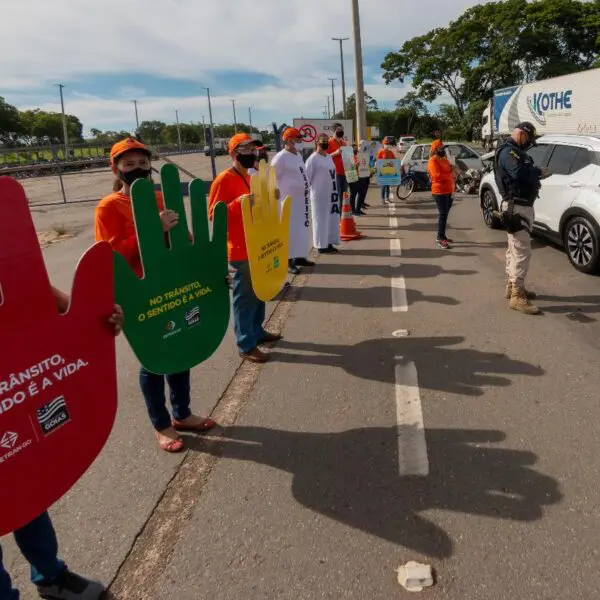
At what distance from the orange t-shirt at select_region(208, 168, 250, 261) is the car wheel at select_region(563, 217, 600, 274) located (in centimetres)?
459

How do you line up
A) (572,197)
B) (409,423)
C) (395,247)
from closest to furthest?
(409,423), (572,197), (395,247)

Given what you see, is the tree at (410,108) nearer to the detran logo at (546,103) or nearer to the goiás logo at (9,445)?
the detran logo at (546,103)

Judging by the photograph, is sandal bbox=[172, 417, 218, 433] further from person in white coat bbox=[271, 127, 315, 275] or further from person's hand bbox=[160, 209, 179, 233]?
person in white coat bbox=[271, 127, 315, 275]

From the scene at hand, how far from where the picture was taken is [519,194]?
17.3ft

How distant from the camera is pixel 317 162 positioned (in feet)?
27.9

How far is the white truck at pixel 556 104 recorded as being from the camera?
52.0 feet

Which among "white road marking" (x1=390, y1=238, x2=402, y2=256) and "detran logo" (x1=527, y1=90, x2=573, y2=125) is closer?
"white road marking" (x1=390, y1=238, x2=402, y2=256)

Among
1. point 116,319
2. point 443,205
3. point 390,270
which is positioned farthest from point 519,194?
point 116,319

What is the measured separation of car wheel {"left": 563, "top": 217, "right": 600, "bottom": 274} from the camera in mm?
6297

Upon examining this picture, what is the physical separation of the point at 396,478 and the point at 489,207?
8215mm

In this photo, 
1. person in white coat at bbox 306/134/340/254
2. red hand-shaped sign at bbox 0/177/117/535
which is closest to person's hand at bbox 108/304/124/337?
red hand-shaped sign at bbox 0/177/117/535

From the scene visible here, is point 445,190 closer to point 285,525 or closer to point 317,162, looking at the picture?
point 317,162

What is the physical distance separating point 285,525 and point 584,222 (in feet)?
19.1

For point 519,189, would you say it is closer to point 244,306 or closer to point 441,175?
point 441,175
